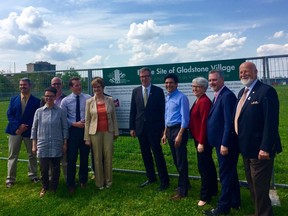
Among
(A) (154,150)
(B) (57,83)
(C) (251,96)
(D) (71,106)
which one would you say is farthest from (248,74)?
(B) (57,83)

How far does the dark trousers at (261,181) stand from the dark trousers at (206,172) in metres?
0.85

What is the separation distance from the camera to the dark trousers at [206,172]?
5.17 metres

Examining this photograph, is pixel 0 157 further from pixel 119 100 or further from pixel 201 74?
pixel 201 74

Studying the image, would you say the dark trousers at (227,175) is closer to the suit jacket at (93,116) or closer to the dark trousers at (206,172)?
the dark trousers at (206,172)

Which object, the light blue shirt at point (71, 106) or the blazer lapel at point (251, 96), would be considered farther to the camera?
the light blue shirt at point (71, 106)

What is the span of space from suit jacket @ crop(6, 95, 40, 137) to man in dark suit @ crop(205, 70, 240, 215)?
12.7ft

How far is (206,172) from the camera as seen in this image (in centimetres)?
526

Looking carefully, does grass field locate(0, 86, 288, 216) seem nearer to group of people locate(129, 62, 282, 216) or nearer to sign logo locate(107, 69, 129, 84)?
group of people locate(129, 62, 282, 216)

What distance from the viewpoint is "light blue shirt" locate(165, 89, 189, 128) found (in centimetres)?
534

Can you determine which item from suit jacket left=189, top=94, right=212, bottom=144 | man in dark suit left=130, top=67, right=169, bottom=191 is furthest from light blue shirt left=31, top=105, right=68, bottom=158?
suit jacket left=189, top=94, right=212, bottom=144

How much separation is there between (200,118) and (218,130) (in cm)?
49

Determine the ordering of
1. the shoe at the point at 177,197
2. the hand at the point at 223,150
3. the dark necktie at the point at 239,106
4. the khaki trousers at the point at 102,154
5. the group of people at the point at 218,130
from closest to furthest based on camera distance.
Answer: the group of people at the point at 218,130, the dark necktie at the point at 239,106, the hand at the point at 223,150, the shoe at the point at 177,197, the khaki trousers at the point at 102,154

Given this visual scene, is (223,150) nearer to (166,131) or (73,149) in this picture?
(166,131)

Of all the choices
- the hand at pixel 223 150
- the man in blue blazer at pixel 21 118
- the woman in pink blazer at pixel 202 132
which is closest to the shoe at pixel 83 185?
the man in blue blazer at pixel 21 118
